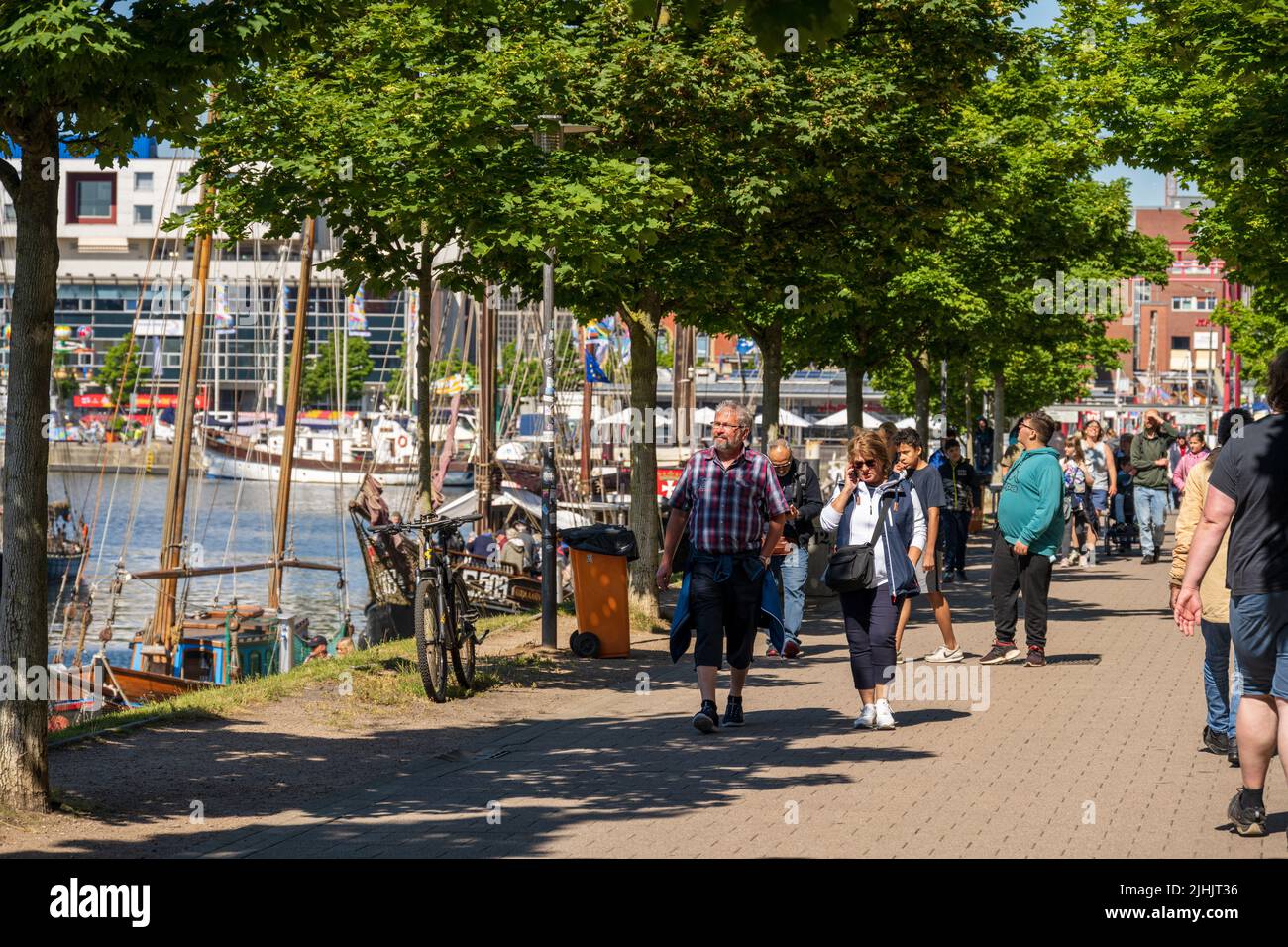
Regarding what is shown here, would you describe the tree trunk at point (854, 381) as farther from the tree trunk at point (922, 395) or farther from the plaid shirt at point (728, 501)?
the plaid shirt at point (728, 501)

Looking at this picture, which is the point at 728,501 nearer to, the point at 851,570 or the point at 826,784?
the point at 851,570

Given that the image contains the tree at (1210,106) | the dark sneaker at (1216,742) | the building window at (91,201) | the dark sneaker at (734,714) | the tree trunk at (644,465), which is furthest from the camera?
the building window at (91,201)

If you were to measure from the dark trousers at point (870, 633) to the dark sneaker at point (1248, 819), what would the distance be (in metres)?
3.48

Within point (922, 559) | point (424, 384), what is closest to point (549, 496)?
point (424, 384)

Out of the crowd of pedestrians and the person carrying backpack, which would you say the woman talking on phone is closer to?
the crowd of pedestrians

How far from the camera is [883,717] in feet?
34.1

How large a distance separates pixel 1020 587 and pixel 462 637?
14.7ft

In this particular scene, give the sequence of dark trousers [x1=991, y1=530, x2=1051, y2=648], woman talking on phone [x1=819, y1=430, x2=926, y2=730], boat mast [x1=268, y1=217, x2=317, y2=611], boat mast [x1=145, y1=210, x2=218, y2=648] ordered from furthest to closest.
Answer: boat mast [x1=268, y1=217, x2=317, y2=611]
boat mast [x1=145, y1=210, x2=218, y2=648]
dark trousers [x1=991, y1=530, x2=1051, y2=648]
woman talking on phone [x1=819, y1=430, x2=926, y2=730]

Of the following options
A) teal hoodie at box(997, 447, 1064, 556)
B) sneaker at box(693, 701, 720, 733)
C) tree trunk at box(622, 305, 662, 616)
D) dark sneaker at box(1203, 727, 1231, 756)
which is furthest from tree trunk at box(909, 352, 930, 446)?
dark sneaker at box(1203, 727, 1231, 756)

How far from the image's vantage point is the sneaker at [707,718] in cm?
1019

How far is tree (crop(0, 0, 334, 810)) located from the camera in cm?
732

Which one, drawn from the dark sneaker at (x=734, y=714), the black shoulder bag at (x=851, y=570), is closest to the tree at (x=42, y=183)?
the dark sneaker at (x=734, y=714)

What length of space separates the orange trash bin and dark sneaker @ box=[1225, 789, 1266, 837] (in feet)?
24.0
